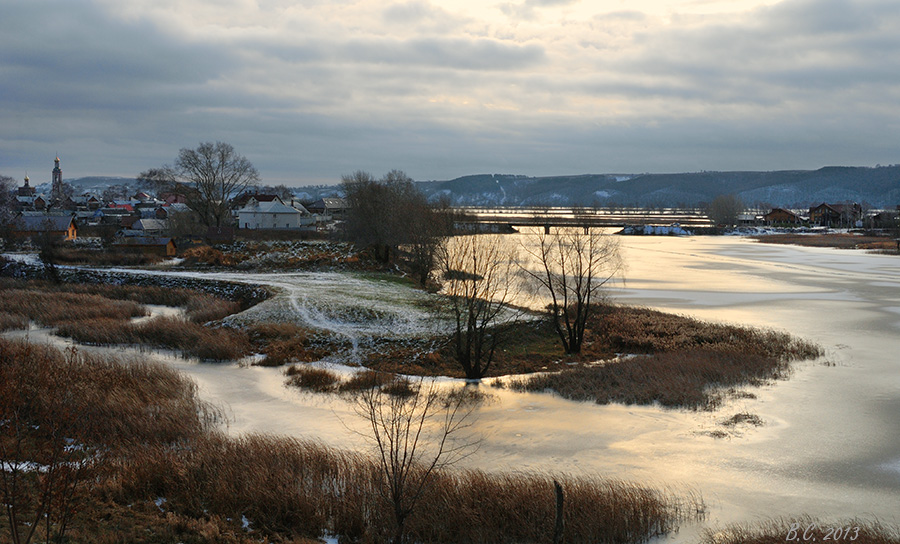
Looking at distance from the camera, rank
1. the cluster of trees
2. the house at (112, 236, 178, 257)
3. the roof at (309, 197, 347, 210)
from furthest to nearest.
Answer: the roof at (309, 197, 347, 210) → the house at (112, 236, 178, 257) → the cluster of trees

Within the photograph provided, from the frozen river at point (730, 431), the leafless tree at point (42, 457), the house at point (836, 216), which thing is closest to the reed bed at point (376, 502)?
the frozen river at point (730, 431)

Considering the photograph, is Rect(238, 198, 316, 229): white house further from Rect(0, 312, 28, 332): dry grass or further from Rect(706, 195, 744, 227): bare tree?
Rect(706, 195, 744, 227): bare tree

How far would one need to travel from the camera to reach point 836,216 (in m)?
149

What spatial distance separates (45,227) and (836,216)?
6109 inches

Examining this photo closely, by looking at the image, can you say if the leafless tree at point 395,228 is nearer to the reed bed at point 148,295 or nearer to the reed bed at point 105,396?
the reed bed at point 148,295

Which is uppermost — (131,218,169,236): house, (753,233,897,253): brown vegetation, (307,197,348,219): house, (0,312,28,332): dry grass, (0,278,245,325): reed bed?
A: (307,197,348,219): house

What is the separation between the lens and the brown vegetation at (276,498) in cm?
962

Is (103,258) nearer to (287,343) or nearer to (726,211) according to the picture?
(287,343)

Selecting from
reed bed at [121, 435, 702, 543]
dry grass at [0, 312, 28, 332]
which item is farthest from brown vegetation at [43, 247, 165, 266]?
reed bed at [121, 435, 702, 543]

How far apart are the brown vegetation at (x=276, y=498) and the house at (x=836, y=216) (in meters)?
156

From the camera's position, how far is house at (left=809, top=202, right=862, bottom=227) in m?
145

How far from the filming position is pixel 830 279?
49625mm

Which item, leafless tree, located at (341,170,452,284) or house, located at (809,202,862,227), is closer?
leafless tree, located at (341,170,452,284)

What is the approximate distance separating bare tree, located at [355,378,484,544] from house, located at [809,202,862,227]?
15073cm
